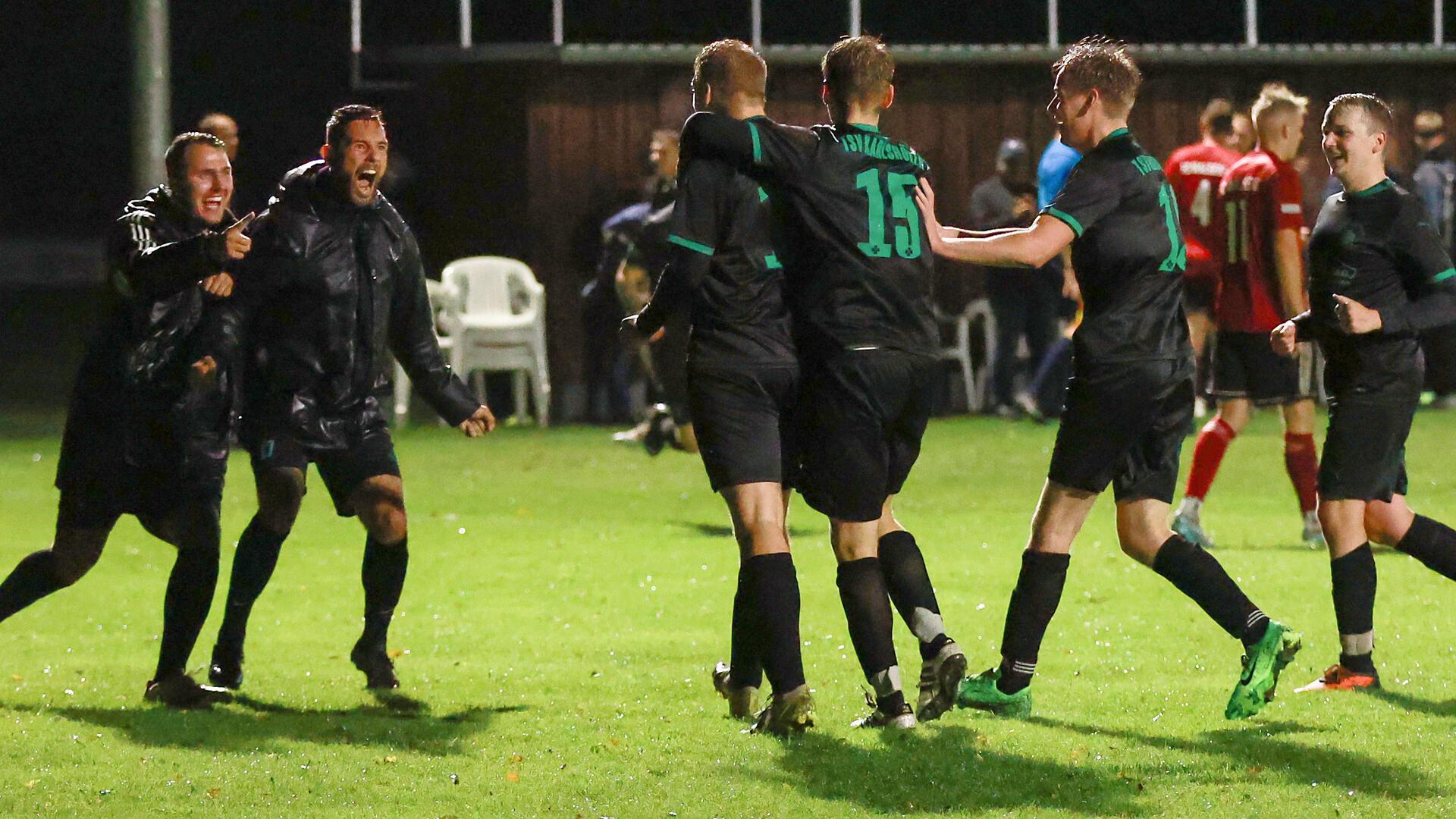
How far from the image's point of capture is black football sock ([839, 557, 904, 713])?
6168 mm

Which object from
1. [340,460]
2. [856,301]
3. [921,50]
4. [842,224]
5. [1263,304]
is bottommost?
[340,460]

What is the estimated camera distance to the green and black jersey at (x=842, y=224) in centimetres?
597

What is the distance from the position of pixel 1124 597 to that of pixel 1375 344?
2340 mm

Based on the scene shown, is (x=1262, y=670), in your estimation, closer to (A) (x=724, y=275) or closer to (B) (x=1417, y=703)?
(B) (x=1417, y=703)

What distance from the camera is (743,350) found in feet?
20.2

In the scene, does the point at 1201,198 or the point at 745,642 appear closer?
the point at 745,642

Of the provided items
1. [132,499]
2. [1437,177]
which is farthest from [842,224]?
[1437,177]

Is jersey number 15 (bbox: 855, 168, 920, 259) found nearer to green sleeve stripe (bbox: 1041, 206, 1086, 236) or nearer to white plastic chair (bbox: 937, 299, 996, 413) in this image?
green sleeve stripe (bbox: 1041, 206, 1086, 236)

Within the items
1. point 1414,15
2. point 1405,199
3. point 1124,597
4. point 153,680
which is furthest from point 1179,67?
point 153,680

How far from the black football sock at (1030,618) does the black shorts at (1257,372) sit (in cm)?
387

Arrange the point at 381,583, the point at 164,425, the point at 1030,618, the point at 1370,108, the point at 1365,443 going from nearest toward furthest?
the point at 1030,618
the point at 1370,108
the point at 1365,443
the point at 164,425
the point at 381,583

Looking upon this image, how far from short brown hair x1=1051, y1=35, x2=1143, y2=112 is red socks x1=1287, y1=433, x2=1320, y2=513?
4.22 m

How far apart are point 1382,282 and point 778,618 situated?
2.20m

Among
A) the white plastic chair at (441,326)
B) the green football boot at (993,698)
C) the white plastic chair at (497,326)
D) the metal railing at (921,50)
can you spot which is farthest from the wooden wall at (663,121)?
the green football boot at (993,698)
